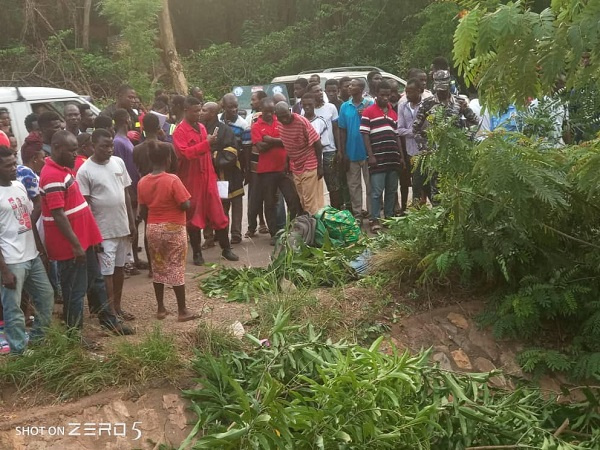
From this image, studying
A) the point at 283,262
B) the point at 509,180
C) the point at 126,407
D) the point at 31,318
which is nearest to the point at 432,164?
the point at 509,180

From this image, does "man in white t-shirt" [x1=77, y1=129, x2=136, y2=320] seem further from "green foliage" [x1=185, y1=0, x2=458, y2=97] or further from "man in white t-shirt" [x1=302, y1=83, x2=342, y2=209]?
"green foliage" [x1=185, y1=0, x2=458, y2=97]

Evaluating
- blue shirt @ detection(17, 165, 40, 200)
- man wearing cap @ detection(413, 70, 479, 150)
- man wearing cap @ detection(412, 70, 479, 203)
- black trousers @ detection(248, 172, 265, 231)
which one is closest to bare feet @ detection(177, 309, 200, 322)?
blue shirt @ detection(17, 165, 40, 200)

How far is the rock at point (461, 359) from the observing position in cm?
640

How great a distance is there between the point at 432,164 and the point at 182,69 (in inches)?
713

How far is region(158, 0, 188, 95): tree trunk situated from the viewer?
2230cm

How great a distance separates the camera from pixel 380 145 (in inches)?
366

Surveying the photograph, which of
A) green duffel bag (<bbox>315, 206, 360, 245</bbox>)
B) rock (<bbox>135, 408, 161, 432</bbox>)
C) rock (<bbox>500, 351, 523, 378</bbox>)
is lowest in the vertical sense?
rock (<bbox>500, 351, 523, 378</bbox>)

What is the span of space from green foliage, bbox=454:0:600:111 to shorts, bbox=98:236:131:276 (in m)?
3.22

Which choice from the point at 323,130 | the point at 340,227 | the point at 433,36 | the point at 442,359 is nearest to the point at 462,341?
the point at 442,359

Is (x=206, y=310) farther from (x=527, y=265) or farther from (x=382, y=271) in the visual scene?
(x=527, y=265)

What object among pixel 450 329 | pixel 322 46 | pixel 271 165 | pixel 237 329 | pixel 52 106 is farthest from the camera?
pixel 322 46

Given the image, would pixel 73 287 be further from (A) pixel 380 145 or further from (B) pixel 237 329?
(A) pixel 380 145

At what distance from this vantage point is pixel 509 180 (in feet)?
17.8

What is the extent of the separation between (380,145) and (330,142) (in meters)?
0.72
